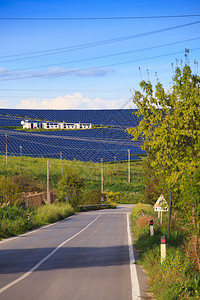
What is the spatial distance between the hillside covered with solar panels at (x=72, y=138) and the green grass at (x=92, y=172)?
1.74m

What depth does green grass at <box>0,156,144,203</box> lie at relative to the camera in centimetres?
7994

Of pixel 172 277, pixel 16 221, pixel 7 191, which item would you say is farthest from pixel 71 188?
pixel 172 277

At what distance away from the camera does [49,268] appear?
12.1 m

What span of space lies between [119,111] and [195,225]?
117m

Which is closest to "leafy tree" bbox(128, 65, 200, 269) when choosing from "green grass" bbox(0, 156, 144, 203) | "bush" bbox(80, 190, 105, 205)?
"bush" bbox(80, 190, 105, 205)

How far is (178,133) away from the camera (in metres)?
11.8

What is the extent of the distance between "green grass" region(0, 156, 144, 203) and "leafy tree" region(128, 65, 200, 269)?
196ft

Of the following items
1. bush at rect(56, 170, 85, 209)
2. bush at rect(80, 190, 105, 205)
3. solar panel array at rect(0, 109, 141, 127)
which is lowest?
bush at rect(80, 190, 105, 205)

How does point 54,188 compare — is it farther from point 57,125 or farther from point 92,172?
point 57,125

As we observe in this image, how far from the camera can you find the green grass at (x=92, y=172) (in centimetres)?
7994

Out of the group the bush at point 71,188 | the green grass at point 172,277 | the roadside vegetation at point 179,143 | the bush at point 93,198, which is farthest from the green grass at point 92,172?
the green grass at point 172,277

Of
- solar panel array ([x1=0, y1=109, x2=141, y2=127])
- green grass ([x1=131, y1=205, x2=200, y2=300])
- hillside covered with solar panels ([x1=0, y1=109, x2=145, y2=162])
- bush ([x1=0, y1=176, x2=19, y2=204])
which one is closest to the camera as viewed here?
green grass ([x1=131, y1=205, x2=200, y2=300])

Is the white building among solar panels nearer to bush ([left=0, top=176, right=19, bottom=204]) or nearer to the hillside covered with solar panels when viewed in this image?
the hillside covered with solar panels

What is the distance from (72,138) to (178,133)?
89.5m
